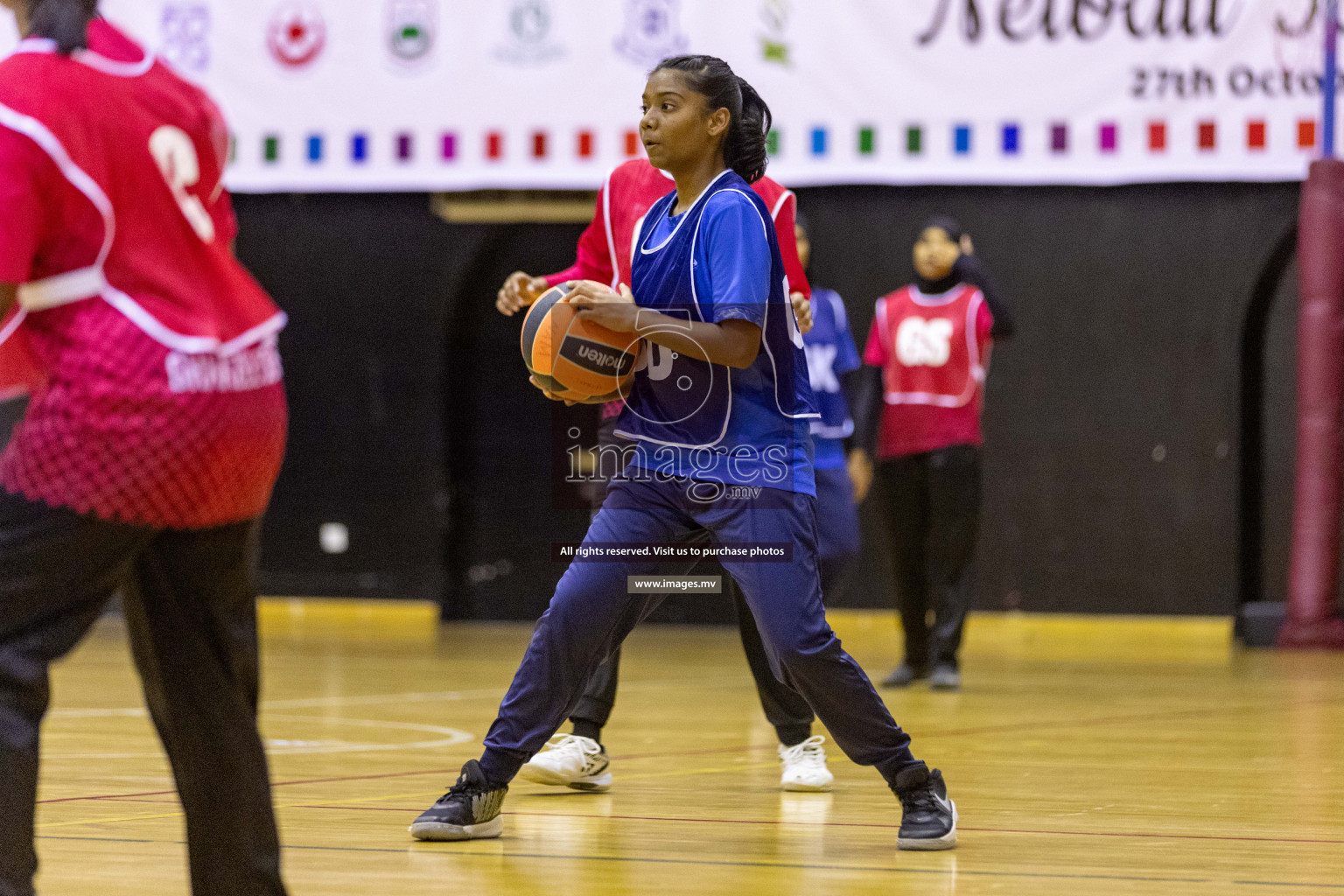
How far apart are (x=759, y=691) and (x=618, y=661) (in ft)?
1.58

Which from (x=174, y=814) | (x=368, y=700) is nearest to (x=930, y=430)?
(x=368, y=700)

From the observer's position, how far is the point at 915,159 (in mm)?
10867

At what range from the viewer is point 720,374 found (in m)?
3.80

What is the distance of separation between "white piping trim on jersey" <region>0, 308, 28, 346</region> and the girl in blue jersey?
4.57 feet

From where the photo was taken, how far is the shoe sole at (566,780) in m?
4.72

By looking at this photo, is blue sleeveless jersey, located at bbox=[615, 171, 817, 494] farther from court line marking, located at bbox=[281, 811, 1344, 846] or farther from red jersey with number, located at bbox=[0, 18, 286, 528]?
red jersey with number, located at bbox=[0, 18, 286, 528]

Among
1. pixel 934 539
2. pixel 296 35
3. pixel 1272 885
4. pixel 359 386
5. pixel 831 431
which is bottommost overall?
pixel 934 539

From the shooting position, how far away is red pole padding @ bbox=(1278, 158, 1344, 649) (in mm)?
10516

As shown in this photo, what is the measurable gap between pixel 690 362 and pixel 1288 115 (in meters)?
7.67

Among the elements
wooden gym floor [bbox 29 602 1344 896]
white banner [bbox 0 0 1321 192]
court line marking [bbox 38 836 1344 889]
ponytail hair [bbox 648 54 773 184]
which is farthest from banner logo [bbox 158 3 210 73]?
court line marking [bbox 38 836 1344 889]

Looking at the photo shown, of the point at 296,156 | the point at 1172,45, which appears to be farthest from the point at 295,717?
the point at 1172,45

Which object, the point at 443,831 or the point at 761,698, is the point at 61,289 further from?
the point at 761,698

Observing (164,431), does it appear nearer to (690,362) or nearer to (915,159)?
(690,362)

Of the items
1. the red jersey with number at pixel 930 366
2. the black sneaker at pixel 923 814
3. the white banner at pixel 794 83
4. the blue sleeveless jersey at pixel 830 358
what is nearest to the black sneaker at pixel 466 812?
the black sneaker at pixel 923 814
